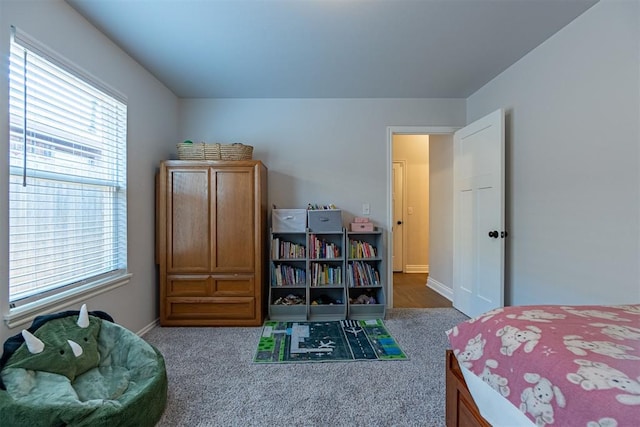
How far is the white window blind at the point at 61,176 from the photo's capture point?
62.9 inches

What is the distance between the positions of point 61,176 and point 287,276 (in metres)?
1.97

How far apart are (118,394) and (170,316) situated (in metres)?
1.40

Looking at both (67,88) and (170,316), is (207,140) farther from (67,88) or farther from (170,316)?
(170,316)

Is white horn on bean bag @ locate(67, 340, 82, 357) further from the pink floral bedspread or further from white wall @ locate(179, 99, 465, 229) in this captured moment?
white wall @ locate(179, 99, 465, 229)

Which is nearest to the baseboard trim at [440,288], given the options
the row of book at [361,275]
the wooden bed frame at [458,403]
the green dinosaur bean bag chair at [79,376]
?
the row of book at [361,275]

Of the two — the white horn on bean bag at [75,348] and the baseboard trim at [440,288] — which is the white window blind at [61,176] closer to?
the white horn on bean bag at [75,348]

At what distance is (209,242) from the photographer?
2.85m

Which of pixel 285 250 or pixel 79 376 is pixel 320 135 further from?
pixel 79 376

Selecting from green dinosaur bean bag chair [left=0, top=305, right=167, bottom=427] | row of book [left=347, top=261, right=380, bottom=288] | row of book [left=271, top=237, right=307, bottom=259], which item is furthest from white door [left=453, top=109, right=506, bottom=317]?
green dinosaur bean bag chair [left=0, top=305, right=167, bottom=427]

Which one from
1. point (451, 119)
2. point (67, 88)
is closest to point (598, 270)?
point (451, 119)

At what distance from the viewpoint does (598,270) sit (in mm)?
1840

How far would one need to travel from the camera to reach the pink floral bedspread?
720 millimetres

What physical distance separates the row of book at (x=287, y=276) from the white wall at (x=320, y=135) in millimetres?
720

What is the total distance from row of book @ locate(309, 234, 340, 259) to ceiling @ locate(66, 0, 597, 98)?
1573 mm
